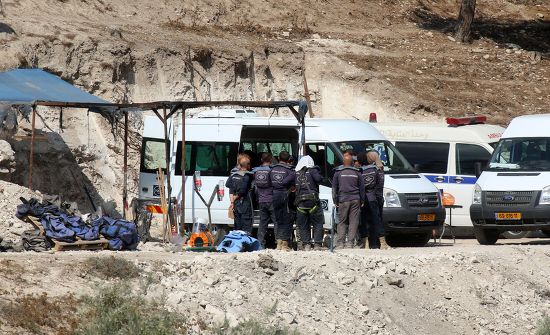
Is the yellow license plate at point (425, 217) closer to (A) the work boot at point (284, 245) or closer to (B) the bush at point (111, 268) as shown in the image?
(A) the work boot at point (284, 245)

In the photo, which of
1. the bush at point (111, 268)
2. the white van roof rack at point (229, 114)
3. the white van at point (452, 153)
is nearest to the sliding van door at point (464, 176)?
the white van at point (452, 153)

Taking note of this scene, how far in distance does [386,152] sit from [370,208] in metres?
2.31

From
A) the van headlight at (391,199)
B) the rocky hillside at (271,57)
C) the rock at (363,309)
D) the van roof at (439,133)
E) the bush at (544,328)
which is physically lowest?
the bush at (544,328)

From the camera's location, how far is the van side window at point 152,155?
2378 centimetres

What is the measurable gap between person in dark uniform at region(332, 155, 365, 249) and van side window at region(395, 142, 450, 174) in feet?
14.6

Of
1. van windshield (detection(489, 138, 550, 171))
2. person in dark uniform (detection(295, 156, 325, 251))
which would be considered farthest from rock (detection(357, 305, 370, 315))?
van windshield (detection(489, 138, 550, 171))

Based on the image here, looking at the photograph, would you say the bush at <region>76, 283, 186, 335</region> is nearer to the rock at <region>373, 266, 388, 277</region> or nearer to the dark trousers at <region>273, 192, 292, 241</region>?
the rock at <region>373, 266, 388, 277</region>

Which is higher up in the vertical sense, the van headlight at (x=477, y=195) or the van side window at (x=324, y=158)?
the van side window at (x=324, y=158)

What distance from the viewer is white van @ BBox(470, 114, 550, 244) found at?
69.9ft

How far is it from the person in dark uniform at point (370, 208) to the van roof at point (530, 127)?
328 cm

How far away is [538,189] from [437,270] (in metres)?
3.48

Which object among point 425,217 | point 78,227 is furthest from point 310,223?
point 78,227

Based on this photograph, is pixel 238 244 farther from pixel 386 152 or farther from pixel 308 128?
pixel 386 152

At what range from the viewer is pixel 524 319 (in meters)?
18.5
